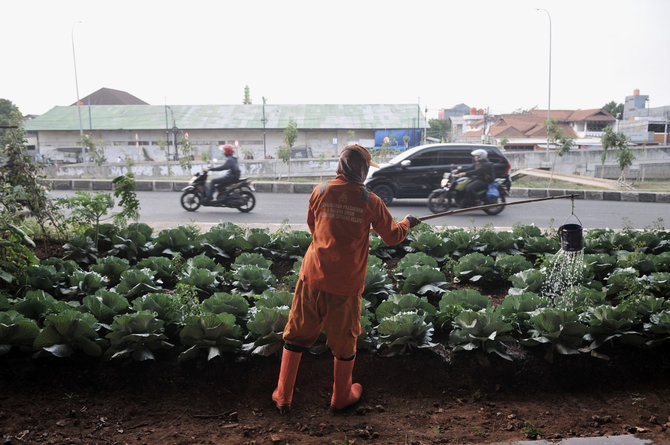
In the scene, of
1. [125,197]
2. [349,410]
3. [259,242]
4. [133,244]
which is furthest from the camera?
[125,197]

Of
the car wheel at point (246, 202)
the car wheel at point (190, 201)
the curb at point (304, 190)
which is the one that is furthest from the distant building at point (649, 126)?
the car wheel at point (190, 201)

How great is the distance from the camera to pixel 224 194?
1033 cm

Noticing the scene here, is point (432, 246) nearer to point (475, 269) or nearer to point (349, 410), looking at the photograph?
point (475, 269)

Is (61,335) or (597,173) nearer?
(61,335)

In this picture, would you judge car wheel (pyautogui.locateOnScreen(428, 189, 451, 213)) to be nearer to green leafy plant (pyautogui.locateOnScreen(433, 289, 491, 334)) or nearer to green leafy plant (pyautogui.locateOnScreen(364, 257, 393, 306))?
green leafy plant (pyautogui.locateOnScreen(364, 257, 393, 306))

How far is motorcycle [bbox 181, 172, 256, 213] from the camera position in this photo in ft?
33.9

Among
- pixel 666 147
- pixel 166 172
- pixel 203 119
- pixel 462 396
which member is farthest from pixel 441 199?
pixel 203 119

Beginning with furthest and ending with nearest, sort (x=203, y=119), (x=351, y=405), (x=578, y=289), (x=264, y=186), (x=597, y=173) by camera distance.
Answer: (x=203, y=119)
(x=597, y=173)
(x=264, y=186)
(x=578, y=289)
(x=351, y=405)

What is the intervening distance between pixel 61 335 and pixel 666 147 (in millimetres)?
26413

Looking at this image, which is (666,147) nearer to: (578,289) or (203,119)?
(578,289)

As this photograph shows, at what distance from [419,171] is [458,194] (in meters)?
1.53

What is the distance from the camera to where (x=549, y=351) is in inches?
114

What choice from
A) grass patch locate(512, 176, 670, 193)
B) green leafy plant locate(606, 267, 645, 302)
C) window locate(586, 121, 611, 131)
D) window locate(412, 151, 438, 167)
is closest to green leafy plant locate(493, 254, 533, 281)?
green leafy plant locate(606, 267, 645, 302)

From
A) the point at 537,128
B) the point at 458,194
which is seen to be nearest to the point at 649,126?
the point at 537,128
